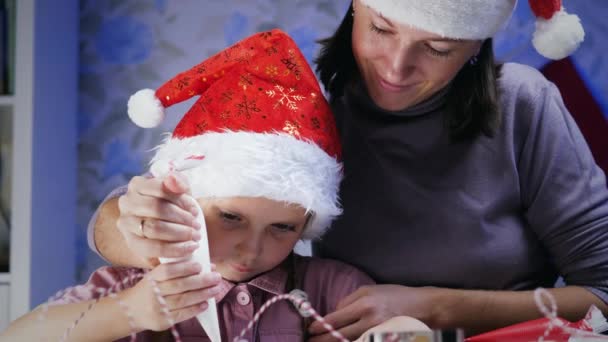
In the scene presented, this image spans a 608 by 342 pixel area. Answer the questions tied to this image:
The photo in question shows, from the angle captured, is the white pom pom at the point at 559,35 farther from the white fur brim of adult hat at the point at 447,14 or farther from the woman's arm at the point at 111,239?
the woman's arm at the point at 111,239

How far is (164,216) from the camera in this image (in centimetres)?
72

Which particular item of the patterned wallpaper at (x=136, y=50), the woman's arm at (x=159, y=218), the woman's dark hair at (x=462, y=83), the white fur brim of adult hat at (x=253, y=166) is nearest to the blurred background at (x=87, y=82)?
the patterned wallpaper at (x=136, y=50)

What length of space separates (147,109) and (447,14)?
0.44 meters

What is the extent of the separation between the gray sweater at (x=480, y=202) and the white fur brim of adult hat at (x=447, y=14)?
0.61 feet

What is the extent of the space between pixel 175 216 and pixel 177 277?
0.22ft

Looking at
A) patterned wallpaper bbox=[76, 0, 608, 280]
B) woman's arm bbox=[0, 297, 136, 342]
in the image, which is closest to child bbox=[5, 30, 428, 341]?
woman's arm bbox=[0, 297, 136, 342]

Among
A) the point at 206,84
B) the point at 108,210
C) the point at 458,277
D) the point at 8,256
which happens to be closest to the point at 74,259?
the point at 8,256

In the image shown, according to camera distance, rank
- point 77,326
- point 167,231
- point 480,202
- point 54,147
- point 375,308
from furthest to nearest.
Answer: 1. point 54,147
2. point 480,202
3. point 375,308
4. point 77,326
5. point 167,231

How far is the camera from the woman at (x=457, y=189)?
0.99 metres

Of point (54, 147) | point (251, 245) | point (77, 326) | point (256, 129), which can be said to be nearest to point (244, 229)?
point (251, 245)

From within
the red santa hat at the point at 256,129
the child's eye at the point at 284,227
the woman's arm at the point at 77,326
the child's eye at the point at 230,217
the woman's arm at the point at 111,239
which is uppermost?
the red santa hat at the point at 256,129

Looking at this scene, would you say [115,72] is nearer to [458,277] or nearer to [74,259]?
[74,259]

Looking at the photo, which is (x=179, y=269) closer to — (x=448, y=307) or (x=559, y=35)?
(x=448, y=307)

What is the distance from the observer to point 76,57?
5.63 ft
